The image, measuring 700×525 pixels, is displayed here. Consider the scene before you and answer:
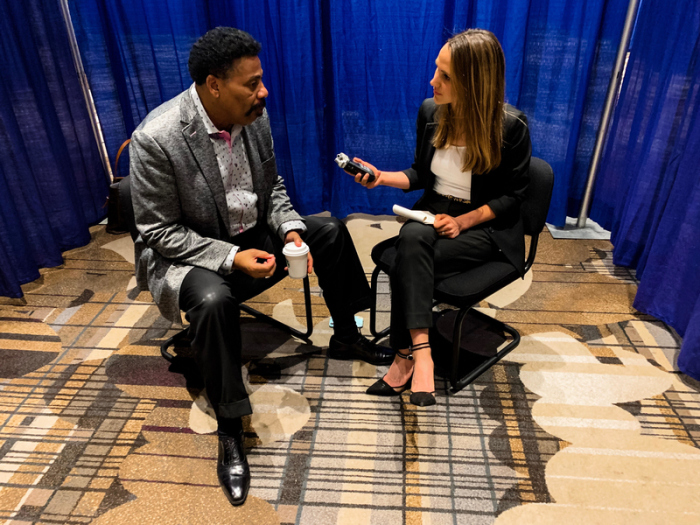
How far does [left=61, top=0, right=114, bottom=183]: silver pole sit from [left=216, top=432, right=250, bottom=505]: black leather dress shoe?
6.97 ft

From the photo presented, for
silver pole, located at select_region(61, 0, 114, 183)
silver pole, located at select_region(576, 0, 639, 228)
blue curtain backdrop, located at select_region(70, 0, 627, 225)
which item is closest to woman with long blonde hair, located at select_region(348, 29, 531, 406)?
blue curtain backdrop, located at select_region(70, 0, 627, 225)

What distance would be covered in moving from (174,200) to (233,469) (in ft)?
2.69

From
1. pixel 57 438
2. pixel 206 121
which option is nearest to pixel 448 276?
pixel 206 121

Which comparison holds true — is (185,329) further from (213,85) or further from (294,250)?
(213,85)

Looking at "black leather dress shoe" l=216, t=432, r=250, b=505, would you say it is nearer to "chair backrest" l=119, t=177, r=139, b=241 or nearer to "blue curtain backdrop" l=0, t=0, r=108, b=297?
"chair backrest" l=119, t=177, r=139, b=241

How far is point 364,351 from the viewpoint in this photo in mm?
1945

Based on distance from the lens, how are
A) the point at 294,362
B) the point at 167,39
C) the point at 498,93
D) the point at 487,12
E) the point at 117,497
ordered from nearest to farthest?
the point at 117,497, the point at 498,93, the point at 294,362, the point at 487,12, the point at 167,39

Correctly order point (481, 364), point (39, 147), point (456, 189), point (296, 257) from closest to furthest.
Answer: point (296, 257)
point (456, 189)
point (481, 364)
point (39, 147)

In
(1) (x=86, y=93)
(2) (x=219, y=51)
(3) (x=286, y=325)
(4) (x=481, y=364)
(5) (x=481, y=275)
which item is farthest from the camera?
(1) (x=86, y=93)

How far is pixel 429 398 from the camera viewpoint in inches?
61.2

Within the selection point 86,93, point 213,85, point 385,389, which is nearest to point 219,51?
point 213,85

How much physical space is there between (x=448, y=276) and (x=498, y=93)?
589 mm

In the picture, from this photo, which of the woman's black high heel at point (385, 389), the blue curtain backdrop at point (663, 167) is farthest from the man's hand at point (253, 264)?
the blue curtain backdrop at point (663, 167)

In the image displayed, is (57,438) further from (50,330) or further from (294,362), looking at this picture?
(294,362)
